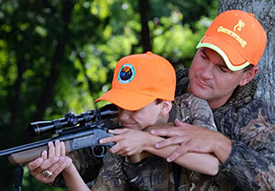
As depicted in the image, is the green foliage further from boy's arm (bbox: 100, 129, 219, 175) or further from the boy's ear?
boy's arm (bbox: 100, 129, 219, 175)

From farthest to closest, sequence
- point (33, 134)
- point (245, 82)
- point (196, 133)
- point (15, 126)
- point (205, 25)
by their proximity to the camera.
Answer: point (15, 126) < point (205, 25) < point (245, 82) < point (196, 133) < point (33, 134)

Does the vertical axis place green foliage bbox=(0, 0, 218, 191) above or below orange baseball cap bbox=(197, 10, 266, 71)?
below

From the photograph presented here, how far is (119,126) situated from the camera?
12.3 ft

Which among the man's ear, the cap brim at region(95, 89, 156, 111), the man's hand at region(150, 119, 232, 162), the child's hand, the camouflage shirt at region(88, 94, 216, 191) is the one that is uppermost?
the cap brim at region(95, 89, 156, 111)

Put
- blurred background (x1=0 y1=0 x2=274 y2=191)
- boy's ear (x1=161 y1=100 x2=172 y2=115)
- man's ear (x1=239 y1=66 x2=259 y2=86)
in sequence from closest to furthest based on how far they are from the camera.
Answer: boy's ear (x1=161 y1=100 x2=172 y2=115) → man's ear (x1=239 y1=66 x2=259 y2=86) → blurred background (x1=0 y1=0 x2=274 y2=191)

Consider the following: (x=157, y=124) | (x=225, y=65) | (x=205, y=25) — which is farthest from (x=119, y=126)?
(x=205, y=25)

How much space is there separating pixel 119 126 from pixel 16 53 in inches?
185

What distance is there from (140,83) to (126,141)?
16.9 inches

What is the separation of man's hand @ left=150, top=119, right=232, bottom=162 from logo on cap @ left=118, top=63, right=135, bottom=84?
0.40 m

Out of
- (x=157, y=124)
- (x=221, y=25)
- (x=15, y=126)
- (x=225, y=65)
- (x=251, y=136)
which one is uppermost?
(x=221, y=25)

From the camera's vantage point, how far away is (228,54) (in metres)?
3.71

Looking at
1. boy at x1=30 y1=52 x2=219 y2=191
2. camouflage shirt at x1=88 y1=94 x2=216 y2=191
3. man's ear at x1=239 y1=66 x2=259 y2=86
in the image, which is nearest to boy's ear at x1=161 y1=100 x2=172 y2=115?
boy at x1=30 y1=52 x2=219 y2=191

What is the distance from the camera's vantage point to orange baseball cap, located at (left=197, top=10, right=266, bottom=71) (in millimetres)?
3730

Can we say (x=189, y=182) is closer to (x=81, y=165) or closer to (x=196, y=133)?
(x=196, y=133)
